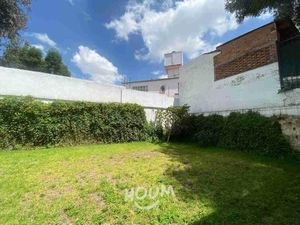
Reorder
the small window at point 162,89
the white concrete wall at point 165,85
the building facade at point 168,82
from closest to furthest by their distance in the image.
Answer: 1. the white concrete wall at point 165,85
2. the building facade at point 168,82
3. the small window at point 162,89

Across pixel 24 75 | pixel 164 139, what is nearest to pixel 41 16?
pixel 24 75

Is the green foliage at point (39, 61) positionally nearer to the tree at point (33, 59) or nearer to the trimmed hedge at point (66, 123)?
the tree at point (33, 59)

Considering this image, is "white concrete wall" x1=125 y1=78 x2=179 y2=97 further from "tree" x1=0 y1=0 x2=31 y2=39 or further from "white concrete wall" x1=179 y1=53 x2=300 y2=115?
"tree" x1=0 y1=0 x2=31 y2=39

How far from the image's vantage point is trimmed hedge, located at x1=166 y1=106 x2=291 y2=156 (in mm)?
6848

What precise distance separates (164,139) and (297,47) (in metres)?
7.04

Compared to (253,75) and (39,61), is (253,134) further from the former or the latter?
(39,61)

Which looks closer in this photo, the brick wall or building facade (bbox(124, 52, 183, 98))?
the brick wall

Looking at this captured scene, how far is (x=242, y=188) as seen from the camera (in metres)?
4.17

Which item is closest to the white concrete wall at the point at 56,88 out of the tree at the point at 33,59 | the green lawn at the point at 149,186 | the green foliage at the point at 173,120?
the green foliage at the point at 173,120

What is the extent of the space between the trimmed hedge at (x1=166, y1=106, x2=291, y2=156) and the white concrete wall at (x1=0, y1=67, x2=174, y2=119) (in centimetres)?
433

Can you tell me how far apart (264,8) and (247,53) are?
2059 mm

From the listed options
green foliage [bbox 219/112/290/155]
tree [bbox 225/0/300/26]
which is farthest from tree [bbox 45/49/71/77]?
green foliage [bbox 219/112/290/155]

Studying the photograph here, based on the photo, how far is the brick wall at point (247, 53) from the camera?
25.9 feet

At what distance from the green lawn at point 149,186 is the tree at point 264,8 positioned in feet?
16.5
